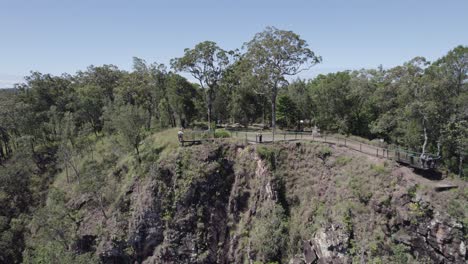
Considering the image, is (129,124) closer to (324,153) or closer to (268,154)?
(268,154)

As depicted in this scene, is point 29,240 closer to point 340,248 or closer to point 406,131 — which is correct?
point 340,248

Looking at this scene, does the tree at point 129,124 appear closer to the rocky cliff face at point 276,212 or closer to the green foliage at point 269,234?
the rocky cliff face at point 276,212

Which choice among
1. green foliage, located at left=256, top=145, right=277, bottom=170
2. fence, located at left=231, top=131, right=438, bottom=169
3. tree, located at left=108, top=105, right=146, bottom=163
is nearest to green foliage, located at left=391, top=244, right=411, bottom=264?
fence, located at left=231, top=131, right=438, bottom=169

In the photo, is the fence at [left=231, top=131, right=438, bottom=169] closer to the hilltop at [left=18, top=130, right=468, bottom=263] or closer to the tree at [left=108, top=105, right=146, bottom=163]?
the hilltop at [left=18, top=130, right=468, bottom=263]

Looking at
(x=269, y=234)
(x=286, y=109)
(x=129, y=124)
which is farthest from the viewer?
(x=286, y=109)

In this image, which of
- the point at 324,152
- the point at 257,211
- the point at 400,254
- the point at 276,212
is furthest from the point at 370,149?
the point at 257,211

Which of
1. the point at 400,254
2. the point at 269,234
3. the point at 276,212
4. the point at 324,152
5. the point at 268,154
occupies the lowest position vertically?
the point at 269,234
